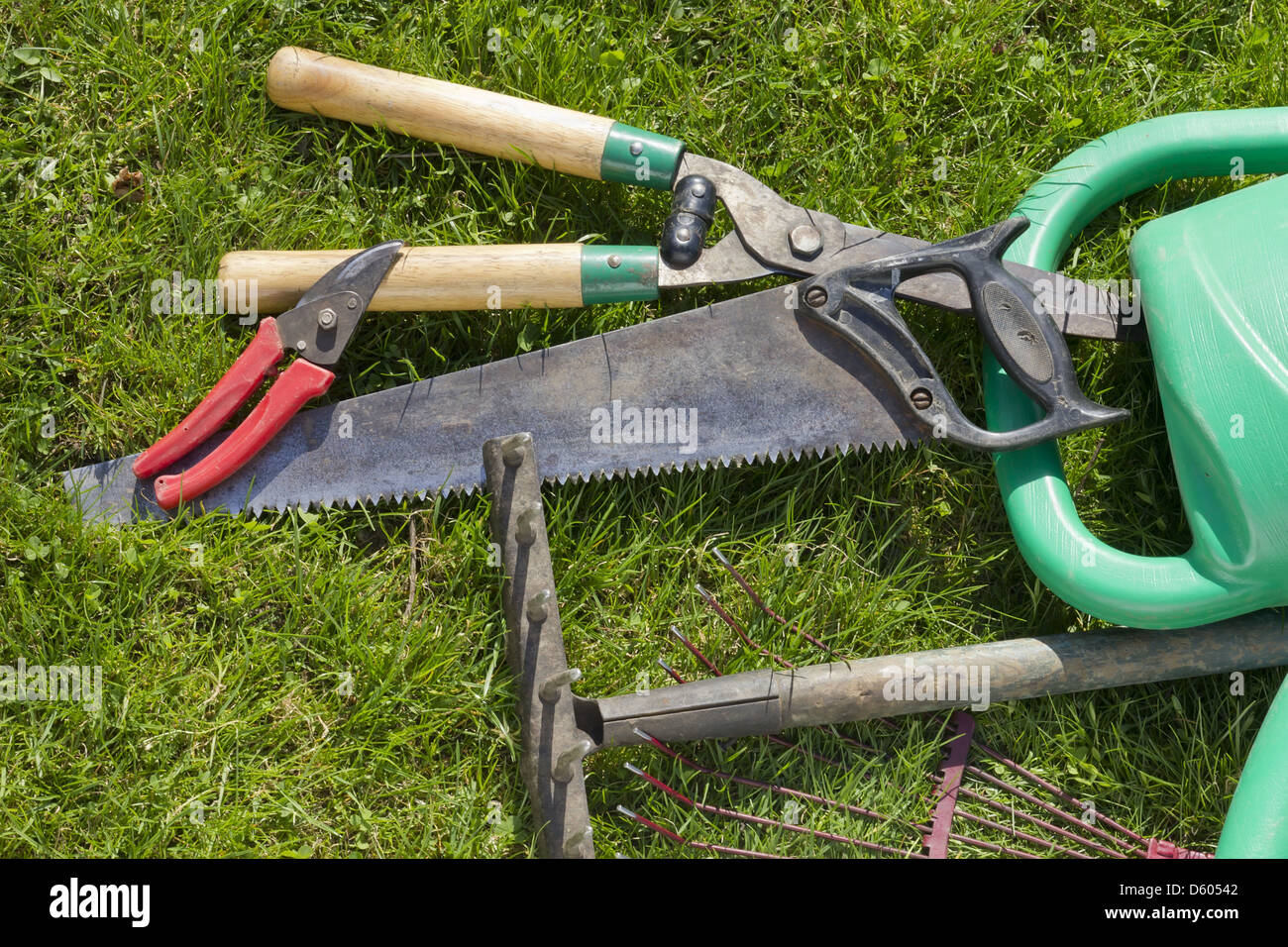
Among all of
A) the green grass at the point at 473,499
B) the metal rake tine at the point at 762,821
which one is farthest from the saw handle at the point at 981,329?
the metal rake tine at the point at 762,821

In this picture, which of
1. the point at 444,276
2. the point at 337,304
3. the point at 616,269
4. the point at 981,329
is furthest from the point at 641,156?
the point at 981,329

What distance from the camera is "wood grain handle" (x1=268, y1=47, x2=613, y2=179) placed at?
286 centimetres

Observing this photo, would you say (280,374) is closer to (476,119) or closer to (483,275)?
(483,275)

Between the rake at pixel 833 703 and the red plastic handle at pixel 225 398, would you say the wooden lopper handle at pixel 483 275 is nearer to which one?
the red plastic handle at pixel 225 398

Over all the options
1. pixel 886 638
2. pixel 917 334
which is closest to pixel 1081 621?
pixel 886 638

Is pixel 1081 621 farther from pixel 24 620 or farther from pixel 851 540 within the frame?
pixel 24 620

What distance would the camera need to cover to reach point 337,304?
2816mm

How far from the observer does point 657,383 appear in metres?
2.86

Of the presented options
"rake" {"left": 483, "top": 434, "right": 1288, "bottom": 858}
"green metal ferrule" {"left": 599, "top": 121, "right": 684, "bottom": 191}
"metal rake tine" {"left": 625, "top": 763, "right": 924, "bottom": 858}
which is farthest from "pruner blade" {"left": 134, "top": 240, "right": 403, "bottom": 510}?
"metal rake tine" {"left": 625, "top": 763, "right": 924, "bottom": 858}

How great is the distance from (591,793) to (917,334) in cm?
151

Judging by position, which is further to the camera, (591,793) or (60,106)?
(60,106)

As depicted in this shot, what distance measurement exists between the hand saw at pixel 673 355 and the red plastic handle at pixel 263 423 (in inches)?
0.6

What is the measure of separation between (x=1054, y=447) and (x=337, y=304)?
1.86 meters

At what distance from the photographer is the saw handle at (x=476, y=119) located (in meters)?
2.85
